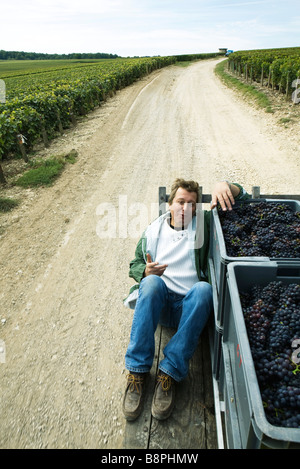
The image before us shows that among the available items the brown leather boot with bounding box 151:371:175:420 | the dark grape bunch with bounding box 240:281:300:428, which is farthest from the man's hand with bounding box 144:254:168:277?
the dark grape bunch with bounding box 240:281:300:428

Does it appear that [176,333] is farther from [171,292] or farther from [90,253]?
[90,253]

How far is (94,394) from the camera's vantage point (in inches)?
105

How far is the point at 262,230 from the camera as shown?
230 cm

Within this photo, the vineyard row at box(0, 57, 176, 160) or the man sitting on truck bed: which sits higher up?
the vineyard row at box(0, 57, 176, 160)

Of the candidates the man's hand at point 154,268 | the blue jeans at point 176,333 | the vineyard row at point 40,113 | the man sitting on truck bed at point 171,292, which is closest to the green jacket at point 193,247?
the man sitting on truck bed at point 171,292

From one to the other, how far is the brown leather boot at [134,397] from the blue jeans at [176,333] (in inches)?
2.7

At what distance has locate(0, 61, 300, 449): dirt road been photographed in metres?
2.57

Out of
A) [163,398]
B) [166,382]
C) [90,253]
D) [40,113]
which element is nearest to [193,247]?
[166,382]

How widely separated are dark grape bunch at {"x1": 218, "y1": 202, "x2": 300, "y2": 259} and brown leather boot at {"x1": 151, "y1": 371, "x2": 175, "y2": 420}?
3.57ft

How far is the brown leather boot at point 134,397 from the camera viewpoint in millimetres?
2355

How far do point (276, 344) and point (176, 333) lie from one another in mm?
1028

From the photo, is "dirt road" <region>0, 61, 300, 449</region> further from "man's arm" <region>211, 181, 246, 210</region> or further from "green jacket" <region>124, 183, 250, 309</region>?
"man's arm" <region>211, 181, 246, 210</region>
